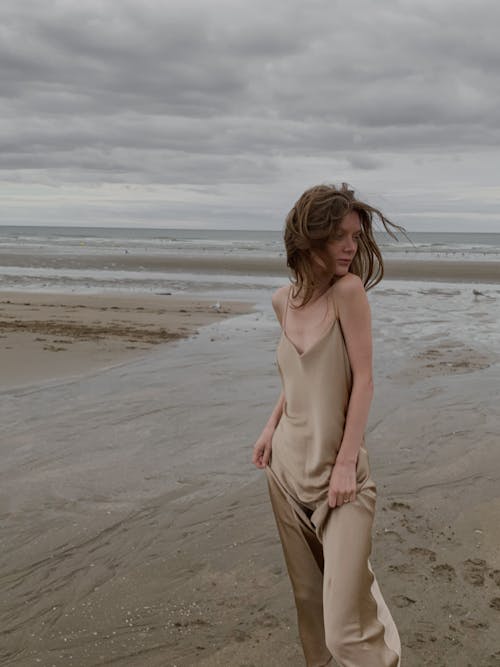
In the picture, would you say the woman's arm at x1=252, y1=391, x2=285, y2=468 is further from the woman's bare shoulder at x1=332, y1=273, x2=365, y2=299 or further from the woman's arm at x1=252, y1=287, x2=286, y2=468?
the woman's bare shoulder at x1=332, y1=273, x2=365, y2=299

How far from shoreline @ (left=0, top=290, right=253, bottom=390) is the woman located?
6.70 meters

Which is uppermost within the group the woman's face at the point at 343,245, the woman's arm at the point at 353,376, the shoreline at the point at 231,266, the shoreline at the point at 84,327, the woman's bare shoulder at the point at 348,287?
the woman's face at the point at 343,245

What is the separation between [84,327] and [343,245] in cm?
1187

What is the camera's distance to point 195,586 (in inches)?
159

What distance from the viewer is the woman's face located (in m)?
2.64

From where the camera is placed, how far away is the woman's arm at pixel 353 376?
2.57 m

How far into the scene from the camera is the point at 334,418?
8.66 ft

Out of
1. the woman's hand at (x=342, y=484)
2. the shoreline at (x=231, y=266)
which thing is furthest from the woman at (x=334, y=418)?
the shoreline at (x=231, y=266)

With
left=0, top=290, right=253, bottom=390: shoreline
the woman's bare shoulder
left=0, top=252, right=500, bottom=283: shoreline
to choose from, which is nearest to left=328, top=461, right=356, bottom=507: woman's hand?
the woman's bare shoulder

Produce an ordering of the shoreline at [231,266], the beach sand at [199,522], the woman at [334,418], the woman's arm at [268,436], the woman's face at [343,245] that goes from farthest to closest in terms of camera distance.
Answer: the shoreline at [231,266] → the beach sand at [199,522] → the woman's arm at [268,436] → the woman's face at [343,245] → the woman at [334,418]

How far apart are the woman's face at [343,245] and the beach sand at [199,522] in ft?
6.26

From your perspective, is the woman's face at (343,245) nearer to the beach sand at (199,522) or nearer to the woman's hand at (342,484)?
the woman's hand at (342,484)

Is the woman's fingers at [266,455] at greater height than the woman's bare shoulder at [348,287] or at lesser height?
lesser

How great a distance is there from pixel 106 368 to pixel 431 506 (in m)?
5.90
